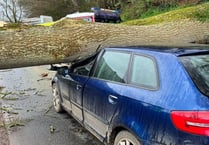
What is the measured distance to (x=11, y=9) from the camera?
36.6m

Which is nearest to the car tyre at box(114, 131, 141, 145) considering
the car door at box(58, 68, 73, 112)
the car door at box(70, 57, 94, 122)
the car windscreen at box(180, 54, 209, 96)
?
the car windscreen at box(180, 54, 209, 96)

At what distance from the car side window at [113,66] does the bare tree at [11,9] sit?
32932 millimetres

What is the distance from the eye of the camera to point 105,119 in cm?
422

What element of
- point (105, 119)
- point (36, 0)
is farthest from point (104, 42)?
point (36, 0)

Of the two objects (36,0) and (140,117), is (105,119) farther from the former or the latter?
(36,0)

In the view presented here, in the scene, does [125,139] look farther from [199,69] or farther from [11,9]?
[11,9]

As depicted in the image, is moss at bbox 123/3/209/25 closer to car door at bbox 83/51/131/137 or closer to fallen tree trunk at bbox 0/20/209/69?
fallen tree trunk at bbox 0/20/209/69

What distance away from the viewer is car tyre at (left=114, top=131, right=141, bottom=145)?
11.7 ft

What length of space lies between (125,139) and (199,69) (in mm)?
1133

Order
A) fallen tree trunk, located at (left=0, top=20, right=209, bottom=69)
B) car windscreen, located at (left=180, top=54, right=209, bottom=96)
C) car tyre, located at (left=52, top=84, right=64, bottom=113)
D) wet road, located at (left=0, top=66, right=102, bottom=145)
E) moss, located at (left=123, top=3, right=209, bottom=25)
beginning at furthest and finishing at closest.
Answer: moss, located at (left=123, top=3, right=209, bottom=25) → car tyre, located at (left=52, top=84, right=64, bottom=113) → fallen tree trunk, located at (left=0, top=20, right=209, bottom=69) → wet road, located at (left=0, top=66, right=102, bottom=145) → car windscreen, located at (left=180, top=54, right=209, bottom=96)

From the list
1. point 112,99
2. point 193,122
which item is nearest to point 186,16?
point 112,99

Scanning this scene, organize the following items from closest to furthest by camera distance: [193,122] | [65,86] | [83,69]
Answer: [193,122] → [83,69] → [65,86]

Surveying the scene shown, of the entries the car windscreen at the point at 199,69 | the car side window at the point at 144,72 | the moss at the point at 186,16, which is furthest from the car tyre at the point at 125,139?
the moss at the point at 186,16

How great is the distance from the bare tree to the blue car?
109 feet
